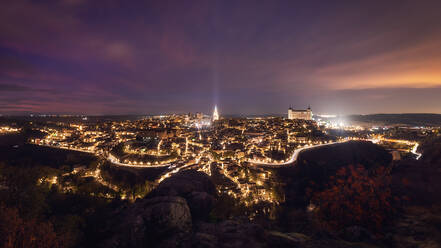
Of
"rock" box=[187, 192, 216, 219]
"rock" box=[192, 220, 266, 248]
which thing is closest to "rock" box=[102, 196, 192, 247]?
"rock" box=[192, 220, 266, 248]

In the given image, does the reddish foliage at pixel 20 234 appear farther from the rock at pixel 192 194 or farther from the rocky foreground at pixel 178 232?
the rock at pixel 192 194

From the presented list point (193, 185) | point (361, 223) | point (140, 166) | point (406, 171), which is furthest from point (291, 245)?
point (140, 166)

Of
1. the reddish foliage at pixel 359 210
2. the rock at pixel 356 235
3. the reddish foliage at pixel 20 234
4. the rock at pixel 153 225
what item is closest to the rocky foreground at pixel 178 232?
the rock at pixel 153 225

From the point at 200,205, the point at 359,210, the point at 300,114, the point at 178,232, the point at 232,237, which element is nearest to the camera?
the point at 232,237

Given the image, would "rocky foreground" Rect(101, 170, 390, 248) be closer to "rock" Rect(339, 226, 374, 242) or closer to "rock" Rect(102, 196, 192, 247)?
"rock" Rect(102, 196, 192, 247)

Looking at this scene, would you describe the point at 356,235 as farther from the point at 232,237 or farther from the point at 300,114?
the point at 300,114

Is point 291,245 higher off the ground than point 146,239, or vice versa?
point 291,245

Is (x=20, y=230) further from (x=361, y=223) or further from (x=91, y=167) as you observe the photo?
(x=91, y=167)

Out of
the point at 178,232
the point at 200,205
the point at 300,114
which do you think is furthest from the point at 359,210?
the point at 300,114
